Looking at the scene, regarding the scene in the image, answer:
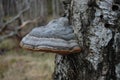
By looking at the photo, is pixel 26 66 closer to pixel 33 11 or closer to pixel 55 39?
pixel 55 39

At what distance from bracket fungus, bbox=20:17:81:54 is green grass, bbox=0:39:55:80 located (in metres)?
4.48

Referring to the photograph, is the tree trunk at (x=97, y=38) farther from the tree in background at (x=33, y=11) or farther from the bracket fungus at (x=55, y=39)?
the tree in background at (x=33, y=11)

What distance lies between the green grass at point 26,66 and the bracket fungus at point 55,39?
448 centimetres

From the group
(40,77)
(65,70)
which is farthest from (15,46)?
(65,70)

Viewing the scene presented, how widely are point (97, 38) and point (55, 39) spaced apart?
0.22 m

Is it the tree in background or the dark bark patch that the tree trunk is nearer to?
the dark bark patch

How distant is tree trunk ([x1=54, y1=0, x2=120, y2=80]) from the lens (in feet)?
5.63

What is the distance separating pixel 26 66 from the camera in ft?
25.4

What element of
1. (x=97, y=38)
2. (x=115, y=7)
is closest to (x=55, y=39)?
(x=97, y=38)

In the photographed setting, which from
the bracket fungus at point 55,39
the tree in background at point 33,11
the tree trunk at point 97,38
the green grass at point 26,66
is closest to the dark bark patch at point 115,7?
the tree trunk at point 97,38

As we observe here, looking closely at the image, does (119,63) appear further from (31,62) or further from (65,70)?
(31,62)

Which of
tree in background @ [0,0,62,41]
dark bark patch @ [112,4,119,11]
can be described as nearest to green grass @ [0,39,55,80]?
tree in background @ [0,0,62,41]

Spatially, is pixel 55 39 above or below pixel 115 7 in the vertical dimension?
below

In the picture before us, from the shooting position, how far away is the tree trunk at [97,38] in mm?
1715
